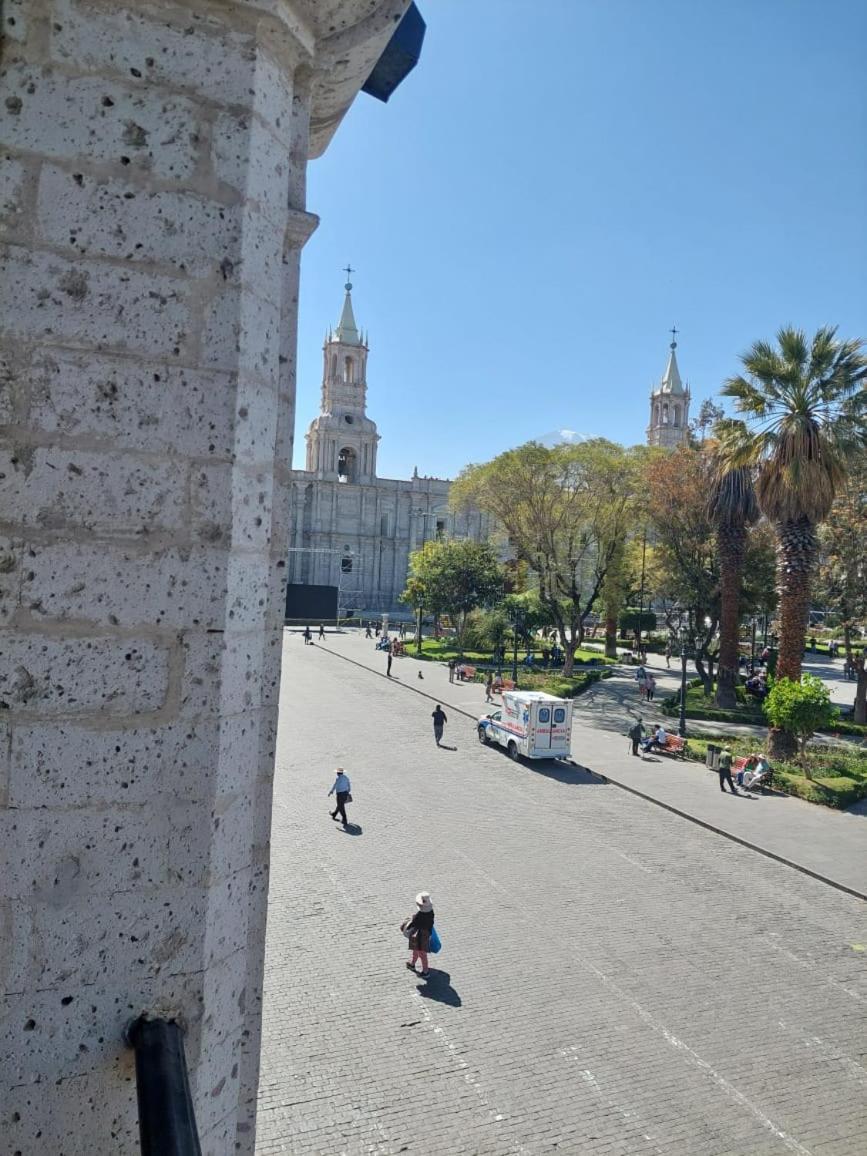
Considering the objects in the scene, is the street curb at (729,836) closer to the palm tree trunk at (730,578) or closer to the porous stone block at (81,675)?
the palm tree trunk at (730,578)

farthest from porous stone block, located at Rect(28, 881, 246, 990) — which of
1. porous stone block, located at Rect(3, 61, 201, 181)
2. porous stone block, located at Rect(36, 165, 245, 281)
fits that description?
porous stone block, located at Rect(3, 61, 201, 181)

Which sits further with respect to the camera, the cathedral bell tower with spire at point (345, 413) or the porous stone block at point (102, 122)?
the cathedral bell tower with spire at point (345, 413)

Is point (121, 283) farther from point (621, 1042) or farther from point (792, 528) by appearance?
point (792, 528)

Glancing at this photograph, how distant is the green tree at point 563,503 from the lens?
98.9 ft

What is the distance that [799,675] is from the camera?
18.5m

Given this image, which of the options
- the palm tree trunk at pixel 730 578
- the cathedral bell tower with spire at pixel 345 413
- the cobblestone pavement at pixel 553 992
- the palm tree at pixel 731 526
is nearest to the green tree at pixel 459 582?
the palm tree trunk at pixel 730 578

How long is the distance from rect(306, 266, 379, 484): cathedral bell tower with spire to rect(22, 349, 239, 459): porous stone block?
69497 millimetres

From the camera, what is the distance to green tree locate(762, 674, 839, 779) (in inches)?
663

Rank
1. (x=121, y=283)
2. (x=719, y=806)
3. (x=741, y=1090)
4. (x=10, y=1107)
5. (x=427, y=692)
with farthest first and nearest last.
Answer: (x=427, y=692), (x=719, y=806), (x=741, y=1090), (x=121, y=283), (x=10, y=1107)

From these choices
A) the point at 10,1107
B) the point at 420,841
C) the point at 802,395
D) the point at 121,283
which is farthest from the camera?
the point at 802,395

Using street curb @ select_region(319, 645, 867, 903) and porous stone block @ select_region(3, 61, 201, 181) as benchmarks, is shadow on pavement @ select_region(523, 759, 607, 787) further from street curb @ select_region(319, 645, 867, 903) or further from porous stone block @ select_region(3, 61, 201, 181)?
porous stone block @ select_region(3, 61, 201, 181)

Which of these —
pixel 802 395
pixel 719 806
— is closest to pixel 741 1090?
pixel 719 806

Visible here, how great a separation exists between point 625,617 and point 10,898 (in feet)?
153

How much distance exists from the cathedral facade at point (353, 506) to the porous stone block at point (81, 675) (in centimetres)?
6675
